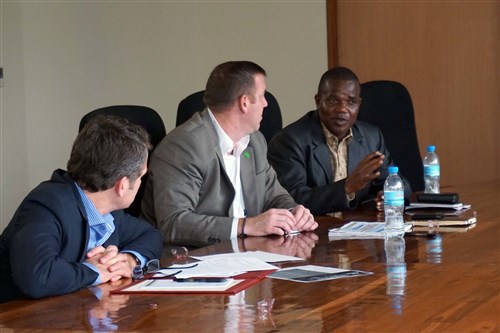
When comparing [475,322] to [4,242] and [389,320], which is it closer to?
[389,320]

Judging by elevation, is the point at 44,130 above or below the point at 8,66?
below

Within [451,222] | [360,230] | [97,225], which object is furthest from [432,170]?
[97,225]

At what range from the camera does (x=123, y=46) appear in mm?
7141

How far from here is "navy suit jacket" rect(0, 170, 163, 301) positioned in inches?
93.7

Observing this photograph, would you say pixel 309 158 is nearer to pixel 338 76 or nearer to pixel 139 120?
pixel 338 76

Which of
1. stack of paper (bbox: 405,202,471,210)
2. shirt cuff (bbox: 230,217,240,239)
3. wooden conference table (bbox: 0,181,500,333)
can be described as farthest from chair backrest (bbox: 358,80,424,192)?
wooden conference table (bbox: 0,181,500,333)

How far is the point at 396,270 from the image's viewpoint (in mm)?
2572

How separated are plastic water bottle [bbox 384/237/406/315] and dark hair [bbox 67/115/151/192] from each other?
0.75 m

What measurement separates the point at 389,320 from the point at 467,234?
128 cm

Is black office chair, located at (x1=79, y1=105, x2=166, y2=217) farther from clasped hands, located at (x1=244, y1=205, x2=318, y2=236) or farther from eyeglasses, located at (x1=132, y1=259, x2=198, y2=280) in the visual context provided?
eyeglasses, located at (x1=132, y1=259, x2=198, y2=280)

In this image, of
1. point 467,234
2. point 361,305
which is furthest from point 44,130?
point 361,305

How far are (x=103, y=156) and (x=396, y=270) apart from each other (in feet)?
2.75

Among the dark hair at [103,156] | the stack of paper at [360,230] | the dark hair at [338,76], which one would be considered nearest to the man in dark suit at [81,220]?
the dark hair at [103,156]

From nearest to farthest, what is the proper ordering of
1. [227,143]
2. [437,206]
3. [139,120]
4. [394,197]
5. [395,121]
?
[394,197] → [227,143] → [437,206] → [139,120] → [395,121]
